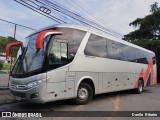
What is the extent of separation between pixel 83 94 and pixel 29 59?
2.84 meters

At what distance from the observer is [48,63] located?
8.29 metres

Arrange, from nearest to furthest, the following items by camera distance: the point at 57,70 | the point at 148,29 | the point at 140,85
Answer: the point at 57,70, the point at 140,85, the point at 148,29

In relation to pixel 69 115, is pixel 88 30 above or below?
above

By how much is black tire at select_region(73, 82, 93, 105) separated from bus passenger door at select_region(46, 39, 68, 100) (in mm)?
1103

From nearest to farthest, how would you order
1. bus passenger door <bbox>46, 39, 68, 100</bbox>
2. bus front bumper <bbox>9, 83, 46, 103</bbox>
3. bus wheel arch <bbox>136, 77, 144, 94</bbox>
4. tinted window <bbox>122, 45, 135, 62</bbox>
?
bus front bumper <bbox>9, 83, 46, 103</bbox> → bus passenger door <bbox>46, 39, 68, 100</bbox> → tinted window <bbox>122, 45, 135, 62</bbox> → bus wheel arch <bbox>136, 77, 144, 94</bbox>

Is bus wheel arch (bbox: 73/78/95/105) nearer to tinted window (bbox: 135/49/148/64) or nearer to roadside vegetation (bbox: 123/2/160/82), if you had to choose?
tinted window (bbox: 135/49/148/64)

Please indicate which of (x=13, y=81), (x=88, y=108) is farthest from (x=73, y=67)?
(x=13, y=81)

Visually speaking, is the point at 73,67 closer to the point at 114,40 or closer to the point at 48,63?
the point at 48,63

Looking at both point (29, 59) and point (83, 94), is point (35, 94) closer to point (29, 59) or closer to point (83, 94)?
point (29, 59)

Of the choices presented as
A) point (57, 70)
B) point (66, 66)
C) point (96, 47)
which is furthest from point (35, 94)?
point (96, 47)

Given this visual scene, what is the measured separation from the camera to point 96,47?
10875 mm

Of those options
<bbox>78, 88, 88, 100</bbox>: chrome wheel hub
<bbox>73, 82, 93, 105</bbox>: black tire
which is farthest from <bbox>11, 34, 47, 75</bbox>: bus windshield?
<bbox>78, 88, 88, 100</bbox>: chrome wheel hub

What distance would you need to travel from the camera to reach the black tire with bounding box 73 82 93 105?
380 inches

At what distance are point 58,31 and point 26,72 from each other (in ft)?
6.53
